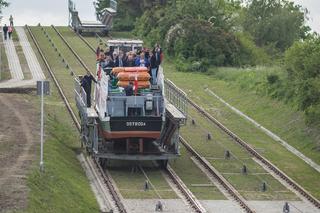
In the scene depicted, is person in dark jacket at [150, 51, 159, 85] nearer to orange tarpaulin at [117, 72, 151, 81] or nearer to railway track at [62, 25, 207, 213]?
orange tarpaulin at [117, 72, 151, 81]

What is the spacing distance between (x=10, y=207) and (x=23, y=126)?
1338cm

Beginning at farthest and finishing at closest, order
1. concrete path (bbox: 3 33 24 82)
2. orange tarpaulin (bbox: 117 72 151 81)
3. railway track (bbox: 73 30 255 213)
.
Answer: concrete path (bbox: 3 33 24 82) < orange tarpaulin (bbox: 117 72 151 81) < railway track (bbox: 73 30 255 213)

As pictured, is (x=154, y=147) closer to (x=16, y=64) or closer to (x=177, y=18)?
(x=16, y=64)

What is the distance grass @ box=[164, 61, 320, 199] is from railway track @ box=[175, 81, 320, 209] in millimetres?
342

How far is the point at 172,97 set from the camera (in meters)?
37.1

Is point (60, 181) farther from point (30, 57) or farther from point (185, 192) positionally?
point (30, 57)

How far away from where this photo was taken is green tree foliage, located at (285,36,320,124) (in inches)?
1446

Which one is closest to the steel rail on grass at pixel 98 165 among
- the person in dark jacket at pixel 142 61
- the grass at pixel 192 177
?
the grass at pixel 192 177

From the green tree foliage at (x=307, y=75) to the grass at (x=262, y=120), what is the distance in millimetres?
1073

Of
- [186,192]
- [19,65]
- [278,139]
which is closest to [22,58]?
[19,65]

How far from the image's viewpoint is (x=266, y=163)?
33.7 meters

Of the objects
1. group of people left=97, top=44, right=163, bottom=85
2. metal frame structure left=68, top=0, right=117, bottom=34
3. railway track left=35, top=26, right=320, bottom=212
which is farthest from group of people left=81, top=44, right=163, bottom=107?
metal frame structure left=68, top=0, right=117, bottom=34

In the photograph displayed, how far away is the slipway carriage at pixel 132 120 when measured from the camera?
100 feet

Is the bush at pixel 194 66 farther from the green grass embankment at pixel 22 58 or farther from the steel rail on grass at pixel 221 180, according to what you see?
the steel rail on grass at pixel 221 180
